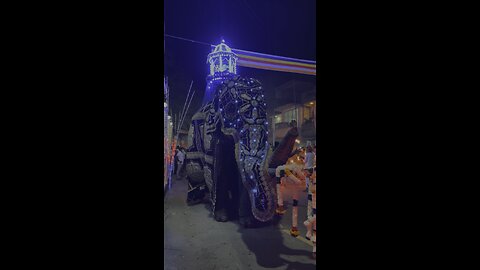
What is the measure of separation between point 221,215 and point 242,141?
1.18 metres

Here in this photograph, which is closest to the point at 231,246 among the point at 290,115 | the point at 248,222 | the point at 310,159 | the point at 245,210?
the point at 248,222

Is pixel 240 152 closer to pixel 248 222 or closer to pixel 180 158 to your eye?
pixel 248 222

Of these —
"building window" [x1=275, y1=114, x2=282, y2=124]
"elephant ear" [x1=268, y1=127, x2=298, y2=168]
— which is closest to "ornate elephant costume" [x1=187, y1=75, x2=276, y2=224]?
"elephant ear" [x1=268, y1=127, x2=298, y2=168]

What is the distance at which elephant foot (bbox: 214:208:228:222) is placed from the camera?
146 inches

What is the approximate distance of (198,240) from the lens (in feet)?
10.1

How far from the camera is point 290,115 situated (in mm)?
11805

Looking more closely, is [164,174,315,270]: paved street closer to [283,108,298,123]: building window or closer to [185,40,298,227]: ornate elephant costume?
[185,40,298,227]: ornate elephant costume

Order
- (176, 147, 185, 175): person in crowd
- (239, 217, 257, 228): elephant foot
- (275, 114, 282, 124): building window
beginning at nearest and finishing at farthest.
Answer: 1. (239, 217, 257, 228): elephant foot
2. (176, 147, 185, 175): person in crowd
3. (275, 114, 282, 124): building window

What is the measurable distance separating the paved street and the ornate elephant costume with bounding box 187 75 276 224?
0.32m

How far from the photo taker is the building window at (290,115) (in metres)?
A: 11.3

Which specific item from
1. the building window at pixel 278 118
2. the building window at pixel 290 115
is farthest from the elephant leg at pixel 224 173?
the building window at pixel 278 118

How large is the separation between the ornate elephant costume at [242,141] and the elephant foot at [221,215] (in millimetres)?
141
